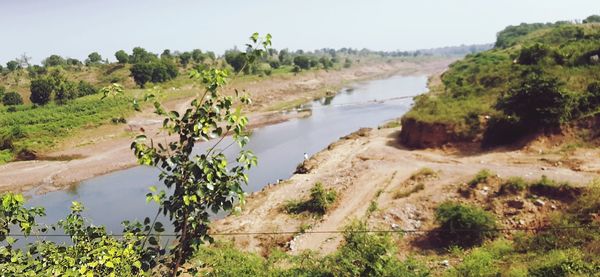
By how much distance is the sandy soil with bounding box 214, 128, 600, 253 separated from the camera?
20141 mm

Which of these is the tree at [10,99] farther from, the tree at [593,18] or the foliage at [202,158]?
the tree at [593,18]

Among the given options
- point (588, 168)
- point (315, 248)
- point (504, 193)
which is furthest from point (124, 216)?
point (588, 168)

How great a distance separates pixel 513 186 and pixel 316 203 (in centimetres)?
961

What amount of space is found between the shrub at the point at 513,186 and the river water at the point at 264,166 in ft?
53.5

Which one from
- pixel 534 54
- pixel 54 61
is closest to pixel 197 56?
pixel 54 61

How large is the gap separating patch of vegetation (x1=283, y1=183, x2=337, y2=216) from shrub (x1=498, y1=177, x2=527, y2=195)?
332 inches

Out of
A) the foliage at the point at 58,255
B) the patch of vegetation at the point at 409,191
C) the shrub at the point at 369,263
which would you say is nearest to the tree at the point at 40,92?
the patch of vegetation at the point at 409,191

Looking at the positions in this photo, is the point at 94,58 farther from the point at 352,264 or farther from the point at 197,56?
the point at 352,264

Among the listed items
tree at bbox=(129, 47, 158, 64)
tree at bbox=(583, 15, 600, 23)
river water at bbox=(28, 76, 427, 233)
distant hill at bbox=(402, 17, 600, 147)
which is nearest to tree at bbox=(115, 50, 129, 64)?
tree at bbox=(129, 47, 158, 64)

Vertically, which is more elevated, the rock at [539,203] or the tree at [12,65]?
the tree at [12,65]

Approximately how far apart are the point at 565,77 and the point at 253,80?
60538 mm

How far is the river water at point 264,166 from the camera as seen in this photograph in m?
27.4

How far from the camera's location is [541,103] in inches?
1046

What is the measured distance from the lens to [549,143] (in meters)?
25.6
